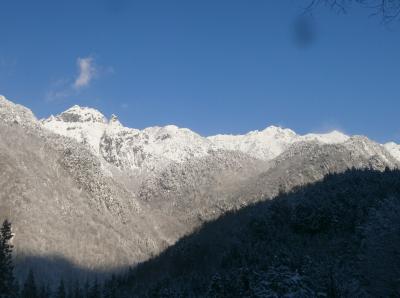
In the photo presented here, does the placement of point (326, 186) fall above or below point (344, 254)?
above

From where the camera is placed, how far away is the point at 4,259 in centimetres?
5316

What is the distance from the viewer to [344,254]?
116188 millimetres

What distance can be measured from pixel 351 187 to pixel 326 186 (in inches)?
505

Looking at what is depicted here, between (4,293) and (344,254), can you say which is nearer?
(4,293)

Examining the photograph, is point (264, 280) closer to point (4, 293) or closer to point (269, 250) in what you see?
point (4, 293)

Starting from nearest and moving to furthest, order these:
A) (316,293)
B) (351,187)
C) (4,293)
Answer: (4,293) → (316,293) → (351,187)

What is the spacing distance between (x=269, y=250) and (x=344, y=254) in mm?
23358

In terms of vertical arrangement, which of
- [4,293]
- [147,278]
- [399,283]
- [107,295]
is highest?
[147,278]

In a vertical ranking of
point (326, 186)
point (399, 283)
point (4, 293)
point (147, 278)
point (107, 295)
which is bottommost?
point (399, 283)

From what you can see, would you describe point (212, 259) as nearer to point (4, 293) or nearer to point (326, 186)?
point (326, 186)

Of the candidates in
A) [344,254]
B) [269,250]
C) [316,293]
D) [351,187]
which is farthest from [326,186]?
[316,293]

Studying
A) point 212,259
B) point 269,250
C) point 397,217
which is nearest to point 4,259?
point 397,217

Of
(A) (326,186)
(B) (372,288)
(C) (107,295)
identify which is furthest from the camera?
(A) (326,186)

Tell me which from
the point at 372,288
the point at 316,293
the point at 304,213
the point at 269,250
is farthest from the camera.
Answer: the point at 304,213
